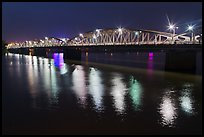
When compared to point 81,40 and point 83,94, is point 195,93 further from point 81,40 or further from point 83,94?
point 81,40

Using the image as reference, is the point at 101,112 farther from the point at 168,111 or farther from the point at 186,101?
the point at 186,101

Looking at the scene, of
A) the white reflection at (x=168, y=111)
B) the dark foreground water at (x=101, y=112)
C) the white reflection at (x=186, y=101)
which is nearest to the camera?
the dark foreground water at (x=101, y=112)

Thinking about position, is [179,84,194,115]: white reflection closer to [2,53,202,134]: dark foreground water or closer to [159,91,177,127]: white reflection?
[2,53,202,134]: dark foreground water

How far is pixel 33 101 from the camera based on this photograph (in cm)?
2614

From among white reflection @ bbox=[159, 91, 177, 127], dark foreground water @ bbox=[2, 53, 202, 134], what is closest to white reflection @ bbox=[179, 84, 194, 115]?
dark foreground water @ bbox=[2, 53, 202, 134]

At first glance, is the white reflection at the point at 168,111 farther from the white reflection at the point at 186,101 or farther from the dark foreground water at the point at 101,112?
the white reflection at the point at 186,101

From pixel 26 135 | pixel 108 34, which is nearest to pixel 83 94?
pixel 26 135

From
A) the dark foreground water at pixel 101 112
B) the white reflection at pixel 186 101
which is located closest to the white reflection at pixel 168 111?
the dark foreground water at pixel 101 112

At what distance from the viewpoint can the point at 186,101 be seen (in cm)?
2670

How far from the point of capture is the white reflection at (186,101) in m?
23.0

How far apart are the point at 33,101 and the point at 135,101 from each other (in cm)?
961

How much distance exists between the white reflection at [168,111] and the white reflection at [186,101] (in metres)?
0.87

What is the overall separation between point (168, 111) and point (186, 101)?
5.30 metres

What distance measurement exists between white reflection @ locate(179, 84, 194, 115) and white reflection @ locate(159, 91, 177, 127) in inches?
34.1
